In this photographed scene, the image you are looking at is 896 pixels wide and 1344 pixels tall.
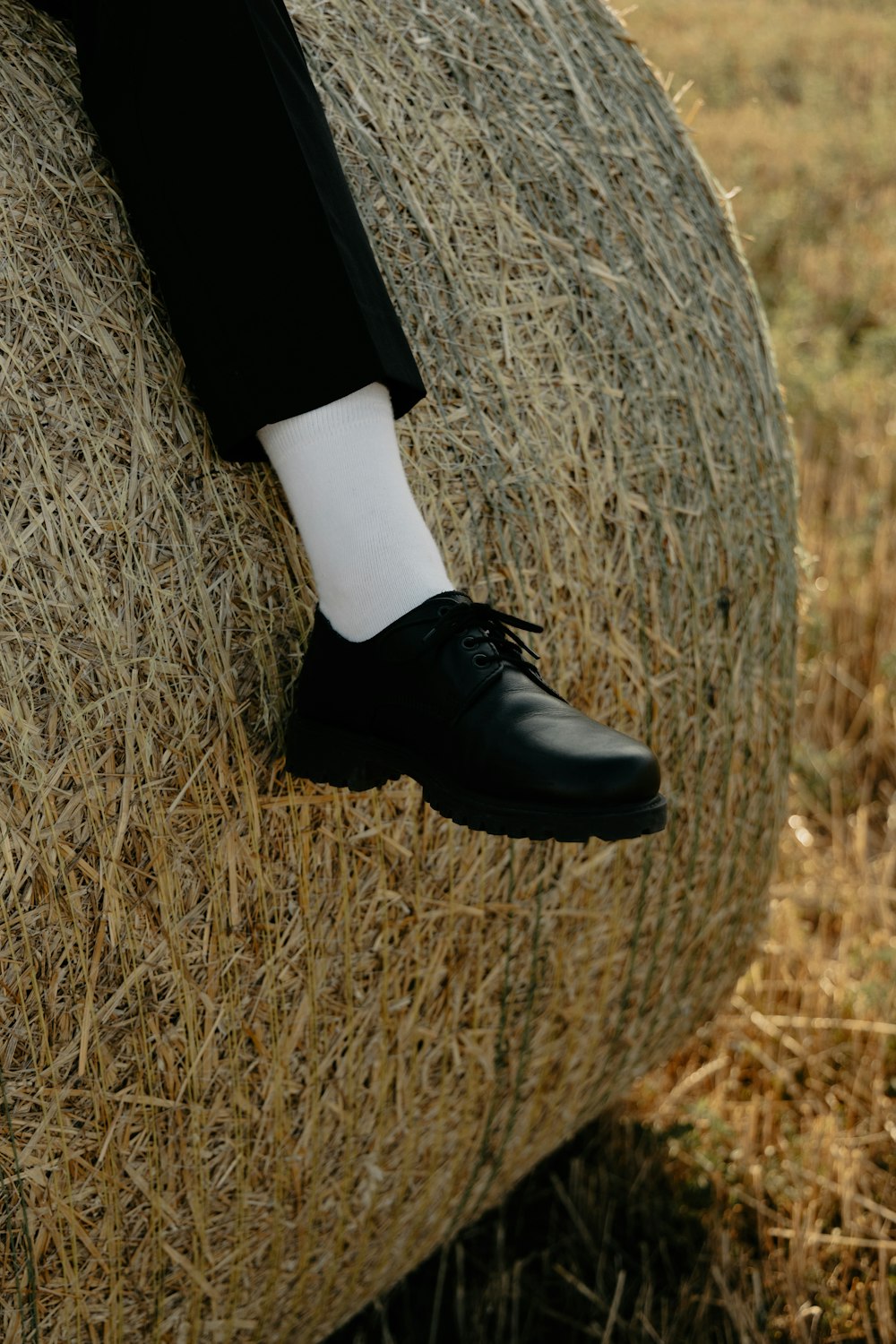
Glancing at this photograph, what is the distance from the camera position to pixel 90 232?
1.42m

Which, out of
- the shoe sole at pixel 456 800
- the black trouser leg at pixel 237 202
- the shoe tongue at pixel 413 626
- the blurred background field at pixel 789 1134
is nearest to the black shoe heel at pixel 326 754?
the shoe sole at pixel 456 800

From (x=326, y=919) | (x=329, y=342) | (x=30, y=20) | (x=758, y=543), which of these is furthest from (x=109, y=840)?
(x=758, y=543)

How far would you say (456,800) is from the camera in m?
1.35

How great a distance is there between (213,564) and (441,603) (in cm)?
24

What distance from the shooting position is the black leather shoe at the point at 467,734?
1279 millimetres

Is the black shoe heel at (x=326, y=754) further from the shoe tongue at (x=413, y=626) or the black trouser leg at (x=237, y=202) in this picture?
the black trouser leg at (x=237, y=202)

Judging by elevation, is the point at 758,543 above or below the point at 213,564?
below

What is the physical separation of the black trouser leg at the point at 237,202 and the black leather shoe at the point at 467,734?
0.26 meters

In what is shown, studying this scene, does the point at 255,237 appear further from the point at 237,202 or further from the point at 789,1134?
the point at 789,1134

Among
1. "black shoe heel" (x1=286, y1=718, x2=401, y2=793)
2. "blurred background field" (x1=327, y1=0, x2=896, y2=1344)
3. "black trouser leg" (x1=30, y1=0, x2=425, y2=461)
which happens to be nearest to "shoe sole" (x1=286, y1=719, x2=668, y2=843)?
"black shoe heel" (x1=286, y1=718, x2=401, y2=793)

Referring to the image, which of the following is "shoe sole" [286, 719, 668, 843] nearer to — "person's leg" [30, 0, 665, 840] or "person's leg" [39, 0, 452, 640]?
"person's leg" [30, 0, 665, 840]

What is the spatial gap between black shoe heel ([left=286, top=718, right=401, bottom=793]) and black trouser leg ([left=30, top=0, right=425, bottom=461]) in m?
0.30

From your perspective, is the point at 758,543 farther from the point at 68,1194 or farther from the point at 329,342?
the point at 68,1194

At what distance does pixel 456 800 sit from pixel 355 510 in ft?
Answer: 1.05
